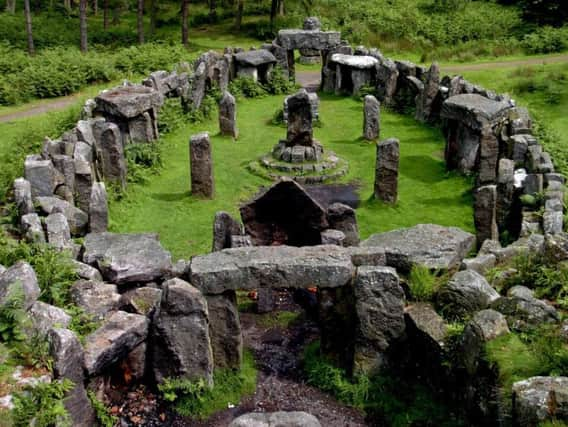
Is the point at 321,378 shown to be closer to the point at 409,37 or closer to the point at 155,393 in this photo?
the point at 155,393

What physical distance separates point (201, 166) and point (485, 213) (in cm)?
720

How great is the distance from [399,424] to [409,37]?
3313cm

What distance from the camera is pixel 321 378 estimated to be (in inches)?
407

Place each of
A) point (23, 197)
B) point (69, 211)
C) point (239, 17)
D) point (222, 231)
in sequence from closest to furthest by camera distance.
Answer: point (222, 231)
point (23, 197)
point (69, 211)
point (239, 17)

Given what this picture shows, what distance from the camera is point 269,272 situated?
978 cm

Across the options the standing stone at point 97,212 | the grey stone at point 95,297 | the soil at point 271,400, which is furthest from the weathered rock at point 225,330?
the standing stone at point 97,212

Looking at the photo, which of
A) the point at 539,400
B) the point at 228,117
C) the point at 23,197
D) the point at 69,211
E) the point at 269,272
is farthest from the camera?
the point at 228,117

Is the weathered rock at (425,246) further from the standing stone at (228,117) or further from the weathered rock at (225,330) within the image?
the standing stone at (228,117)

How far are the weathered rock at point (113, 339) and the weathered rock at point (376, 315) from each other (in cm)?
302

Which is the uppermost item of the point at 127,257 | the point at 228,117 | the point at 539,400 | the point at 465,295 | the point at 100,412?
the point at 539,400

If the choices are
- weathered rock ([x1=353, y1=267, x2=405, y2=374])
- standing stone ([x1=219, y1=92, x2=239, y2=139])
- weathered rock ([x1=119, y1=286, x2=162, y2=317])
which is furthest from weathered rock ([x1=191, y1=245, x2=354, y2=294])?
standing stone ([x1=219, y1=92, x2=239, y2=139])

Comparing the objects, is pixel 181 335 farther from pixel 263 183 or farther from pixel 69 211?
pixel 263 183

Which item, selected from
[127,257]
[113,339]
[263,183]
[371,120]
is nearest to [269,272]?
[113,339]

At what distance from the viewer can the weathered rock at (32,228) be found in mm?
11953
